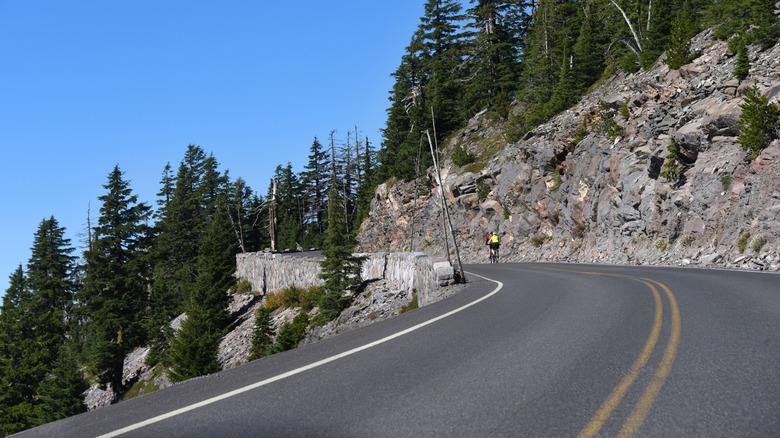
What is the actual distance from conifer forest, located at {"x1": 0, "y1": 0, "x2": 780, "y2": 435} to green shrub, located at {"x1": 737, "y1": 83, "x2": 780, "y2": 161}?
4873 mm

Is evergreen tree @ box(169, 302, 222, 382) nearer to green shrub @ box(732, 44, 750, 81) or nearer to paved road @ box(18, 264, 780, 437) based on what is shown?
paved road @ box(18, 264, 780, 437)

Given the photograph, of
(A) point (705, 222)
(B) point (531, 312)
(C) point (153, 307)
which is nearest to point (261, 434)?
(B) point (531, 312)

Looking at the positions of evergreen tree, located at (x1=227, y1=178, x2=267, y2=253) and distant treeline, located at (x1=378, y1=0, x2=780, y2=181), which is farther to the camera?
evergreen tree, located at (x1=227, y1=178, x2=267, y2=253)

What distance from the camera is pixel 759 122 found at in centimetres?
2078

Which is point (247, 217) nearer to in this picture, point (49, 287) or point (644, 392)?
point (49, 287)

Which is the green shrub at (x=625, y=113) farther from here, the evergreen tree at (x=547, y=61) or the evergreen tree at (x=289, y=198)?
the evergreen tree at (x=289, y=198)

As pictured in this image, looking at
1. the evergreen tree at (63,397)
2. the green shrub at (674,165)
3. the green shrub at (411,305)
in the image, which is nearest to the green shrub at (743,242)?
the green shrub at (674,165)

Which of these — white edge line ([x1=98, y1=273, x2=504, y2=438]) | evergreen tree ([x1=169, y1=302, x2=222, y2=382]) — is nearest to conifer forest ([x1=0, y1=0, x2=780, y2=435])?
evergreen tree ([x1=169, y1=302, x2=222, y2=382])

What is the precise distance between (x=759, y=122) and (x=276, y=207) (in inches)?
1606

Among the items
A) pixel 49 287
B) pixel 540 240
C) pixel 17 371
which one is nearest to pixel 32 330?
pixel 17 371

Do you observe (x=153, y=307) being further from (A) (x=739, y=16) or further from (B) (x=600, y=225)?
(A) (x=739, y=16)

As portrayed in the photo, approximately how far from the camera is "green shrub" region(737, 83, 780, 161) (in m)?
20.7

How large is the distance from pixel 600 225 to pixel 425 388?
27749mm

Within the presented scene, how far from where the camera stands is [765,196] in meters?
19.9
